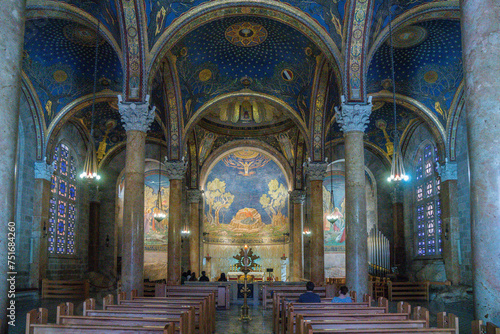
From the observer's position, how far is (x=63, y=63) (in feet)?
59.9

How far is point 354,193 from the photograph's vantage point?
13211mm

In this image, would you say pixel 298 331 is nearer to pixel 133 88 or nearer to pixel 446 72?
pixel 133 88

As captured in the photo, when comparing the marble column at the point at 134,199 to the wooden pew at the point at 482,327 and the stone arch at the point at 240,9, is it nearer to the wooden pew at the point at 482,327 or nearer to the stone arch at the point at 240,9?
the stone arch at the point at 240,9

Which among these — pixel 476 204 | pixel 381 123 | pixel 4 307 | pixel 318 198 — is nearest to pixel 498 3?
pixel 476 204

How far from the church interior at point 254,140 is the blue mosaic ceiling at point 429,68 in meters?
0.08

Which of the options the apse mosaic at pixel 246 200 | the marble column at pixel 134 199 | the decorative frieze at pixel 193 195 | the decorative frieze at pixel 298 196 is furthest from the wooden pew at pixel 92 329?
the apse mosaic at pixel 246 200

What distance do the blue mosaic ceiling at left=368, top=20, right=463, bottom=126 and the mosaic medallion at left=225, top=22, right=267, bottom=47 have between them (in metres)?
4.64

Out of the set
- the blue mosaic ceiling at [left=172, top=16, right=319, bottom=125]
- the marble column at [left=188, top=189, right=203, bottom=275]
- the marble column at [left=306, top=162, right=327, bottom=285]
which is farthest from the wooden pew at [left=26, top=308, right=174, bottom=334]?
the marble column at [left=188, top=189, right=203, bottom=275]

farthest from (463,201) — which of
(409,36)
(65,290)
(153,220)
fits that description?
(153,220)

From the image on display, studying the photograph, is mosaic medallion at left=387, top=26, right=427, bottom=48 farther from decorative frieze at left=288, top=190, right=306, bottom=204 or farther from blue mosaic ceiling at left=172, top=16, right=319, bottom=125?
decorative frieze at left=288, top=190, right=306, bottom=204

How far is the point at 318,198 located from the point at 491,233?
1582 centimetres

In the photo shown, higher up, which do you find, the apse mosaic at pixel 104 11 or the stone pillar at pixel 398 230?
the apse mosaic at pixel 104 11

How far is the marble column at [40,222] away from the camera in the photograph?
741 inches

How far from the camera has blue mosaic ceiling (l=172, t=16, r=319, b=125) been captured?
18248 mm
